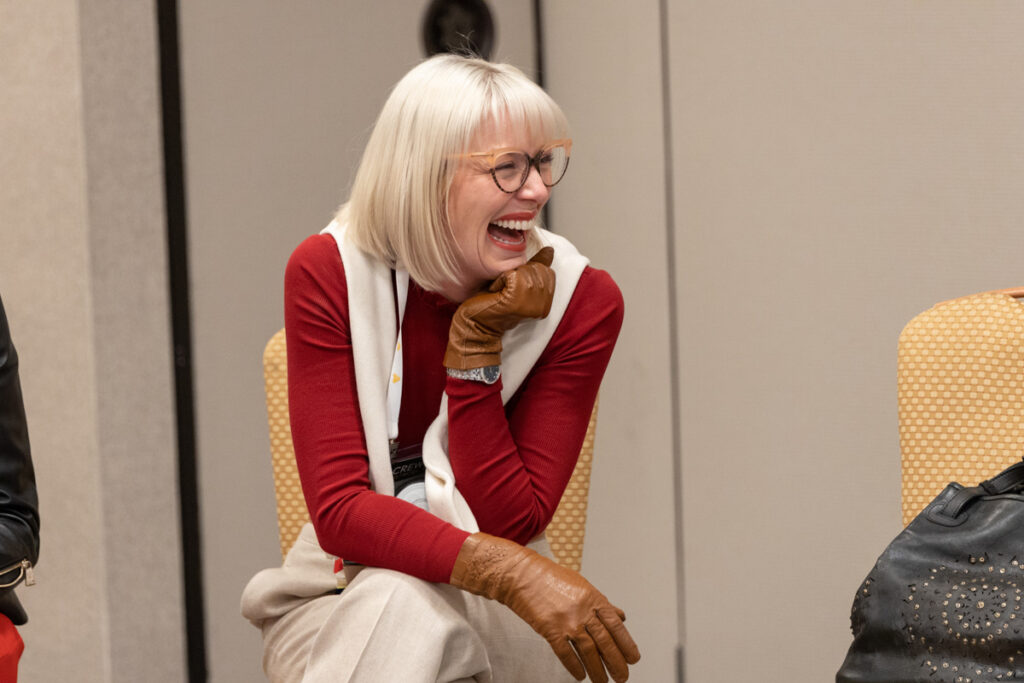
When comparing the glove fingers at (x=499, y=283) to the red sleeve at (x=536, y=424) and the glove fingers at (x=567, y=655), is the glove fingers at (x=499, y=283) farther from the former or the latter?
the glove fingers at (x=567, y=655)

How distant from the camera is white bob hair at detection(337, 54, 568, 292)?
169 cm

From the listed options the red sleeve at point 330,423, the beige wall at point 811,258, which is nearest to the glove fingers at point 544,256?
the red sleeve at point 330,423

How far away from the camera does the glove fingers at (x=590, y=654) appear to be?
1.52m


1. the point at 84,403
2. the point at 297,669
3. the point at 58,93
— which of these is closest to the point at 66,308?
the point at 84,403

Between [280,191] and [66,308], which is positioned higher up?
[280,191]

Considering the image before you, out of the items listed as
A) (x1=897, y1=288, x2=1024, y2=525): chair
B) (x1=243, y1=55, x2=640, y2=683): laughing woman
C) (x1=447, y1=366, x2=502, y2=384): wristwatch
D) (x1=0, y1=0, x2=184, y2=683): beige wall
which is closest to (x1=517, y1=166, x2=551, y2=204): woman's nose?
(x1=243, y1=55, x2=640, y2=683): laughing woman

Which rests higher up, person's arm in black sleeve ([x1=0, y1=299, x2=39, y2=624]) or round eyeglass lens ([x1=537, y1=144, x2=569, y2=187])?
round eyeglass lens ([x1=537, y1=144, x2=569, y2=187])

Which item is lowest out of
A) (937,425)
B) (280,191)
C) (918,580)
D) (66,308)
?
(918,580)

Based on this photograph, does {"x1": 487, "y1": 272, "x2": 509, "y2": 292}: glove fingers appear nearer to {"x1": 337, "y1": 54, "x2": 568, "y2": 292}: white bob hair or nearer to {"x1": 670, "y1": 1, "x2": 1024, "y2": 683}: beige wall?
{"x1": 337, "y1": 54, "x2": 568, "y2": 292}: white bob hair

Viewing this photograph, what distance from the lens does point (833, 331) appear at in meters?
2.33

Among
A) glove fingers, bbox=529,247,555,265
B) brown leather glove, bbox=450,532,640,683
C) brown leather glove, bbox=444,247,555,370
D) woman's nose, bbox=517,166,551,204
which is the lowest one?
brown leather glove, bbox=450,532,640,683

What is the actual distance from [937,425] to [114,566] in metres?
1.71

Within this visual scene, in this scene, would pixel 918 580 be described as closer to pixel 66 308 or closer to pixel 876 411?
pixel 876 411

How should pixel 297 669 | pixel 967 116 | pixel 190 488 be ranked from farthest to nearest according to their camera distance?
pixel 190 488 → pixel 967 116 → pixel 297 669
